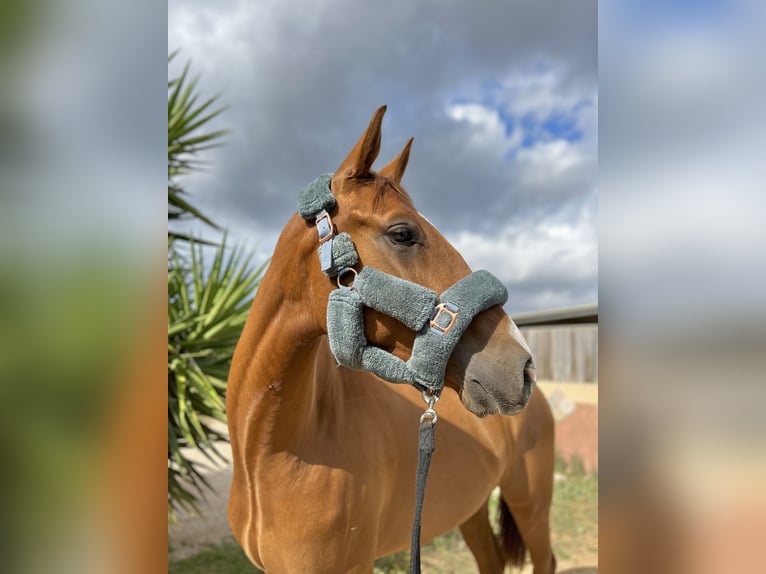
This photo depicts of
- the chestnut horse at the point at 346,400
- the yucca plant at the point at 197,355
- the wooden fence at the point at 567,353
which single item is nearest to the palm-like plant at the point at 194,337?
the yucca plant at the point at 197,355

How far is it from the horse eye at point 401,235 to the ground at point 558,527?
4.27 m

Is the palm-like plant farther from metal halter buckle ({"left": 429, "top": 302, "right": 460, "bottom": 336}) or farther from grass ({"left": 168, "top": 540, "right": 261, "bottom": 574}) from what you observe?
metal halter buckle ({"left": 429, "top": 302, "right": 460, "bottom": 336})

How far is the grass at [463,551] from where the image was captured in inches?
197

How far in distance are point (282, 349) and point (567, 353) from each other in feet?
25.7

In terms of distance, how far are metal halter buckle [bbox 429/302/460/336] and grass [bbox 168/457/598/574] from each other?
170 inches

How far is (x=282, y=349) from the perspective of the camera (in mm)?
1816

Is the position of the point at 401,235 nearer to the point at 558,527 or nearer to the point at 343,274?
the point at 343,274

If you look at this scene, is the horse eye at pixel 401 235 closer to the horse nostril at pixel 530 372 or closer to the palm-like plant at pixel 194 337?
the horse nostril at pixel 530 372
